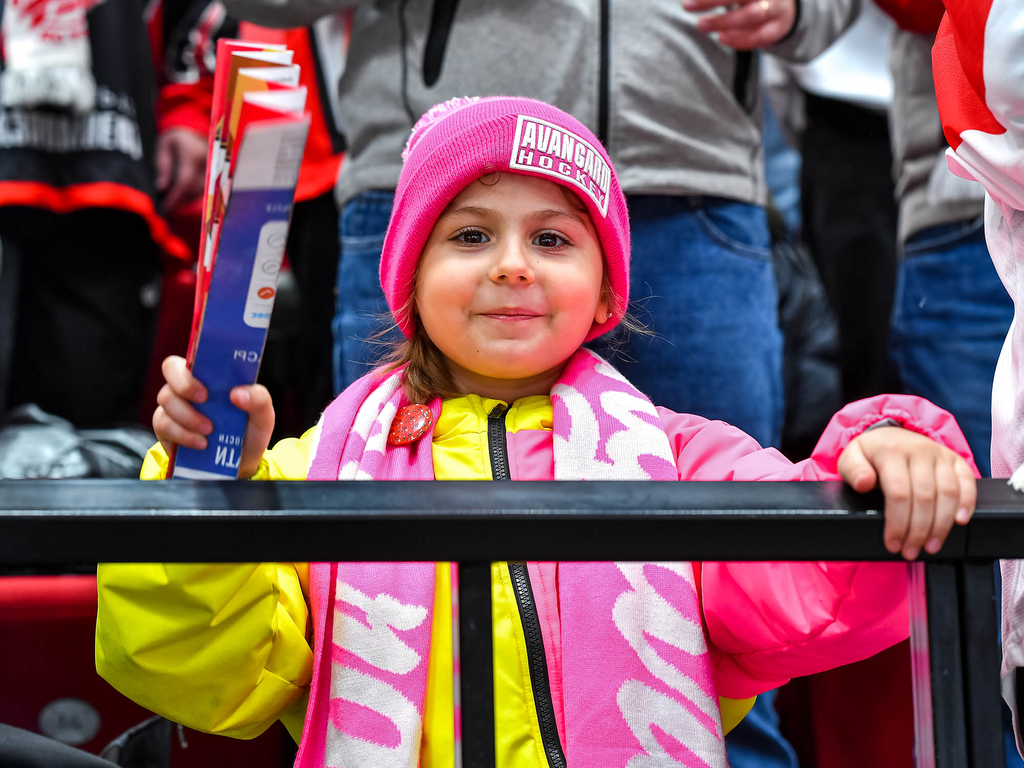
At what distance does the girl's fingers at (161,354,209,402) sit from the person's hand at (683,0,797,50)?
91 centimetres

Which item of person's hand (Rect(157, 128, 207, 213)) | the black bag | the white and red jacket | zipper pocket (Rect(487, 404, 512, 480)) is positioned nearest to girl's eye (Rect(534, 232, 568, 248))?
zipper pocket (Rect(487, 404, 512, 480))

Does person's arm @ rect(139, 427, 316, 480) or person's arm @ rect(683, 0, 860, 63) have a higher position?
person's arm @ rect(683, 0, 860, 63)

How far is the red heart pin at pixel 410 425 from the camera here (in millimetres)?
1110

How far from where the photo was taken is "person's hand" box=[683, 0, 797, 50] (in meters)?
1.37

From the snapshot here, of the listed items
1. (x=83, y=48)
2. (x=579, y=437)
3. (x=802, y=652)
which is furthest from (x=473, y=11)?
(x=802, y=652)

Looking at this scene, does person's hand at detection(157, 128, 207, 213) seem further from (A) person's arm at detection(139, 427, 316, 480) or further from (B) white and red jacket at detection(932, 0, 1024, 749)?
(B) white and red jacket at detection(932, 0, 1024, 749)

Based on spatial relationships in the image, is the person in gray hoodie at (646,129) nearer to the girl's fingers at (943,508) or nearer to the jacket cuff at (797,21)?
the jacket cuff at (797,21)

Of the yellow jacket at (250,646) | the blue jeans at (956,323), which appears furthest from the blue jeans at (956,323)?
the yellow jacket at (250,646)

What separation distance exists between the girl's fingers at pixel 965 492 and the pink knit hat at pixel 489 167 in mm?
566

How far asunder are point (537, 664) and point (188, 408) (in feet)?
1.49

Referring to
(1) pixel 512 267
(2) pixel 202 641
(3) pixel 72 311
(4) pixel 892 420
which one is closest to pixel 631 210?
(1) pixel 512 267

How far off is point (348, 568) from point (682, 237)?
2.24ft

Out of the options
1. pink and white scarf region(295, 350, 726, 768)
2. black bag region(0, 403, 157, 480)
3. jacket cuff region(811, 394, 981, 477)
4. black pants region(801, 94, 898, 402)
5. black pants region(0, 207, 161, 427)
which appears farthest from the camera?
black pants region(801, 94, 898, 402)

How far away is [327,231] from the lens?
180cm
